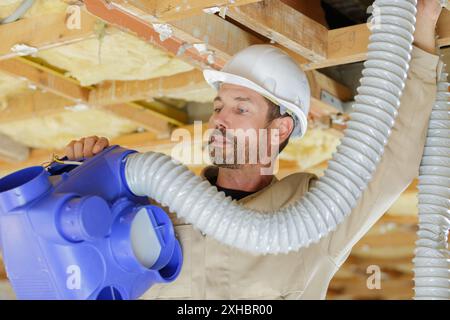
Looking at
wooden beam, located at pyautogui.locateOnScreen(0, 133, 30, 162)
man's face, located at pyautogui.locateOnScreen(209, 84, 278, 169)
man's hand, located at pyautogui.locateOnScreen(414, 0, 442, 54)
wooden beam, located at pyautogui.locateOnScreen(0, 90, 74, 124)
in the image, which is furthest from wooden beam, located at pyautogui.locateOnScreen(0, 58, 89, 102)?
man's hand, located at pyautogui.locateOnScreen(414, 0, 442, 54)

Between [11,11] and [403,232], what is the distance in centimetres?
279

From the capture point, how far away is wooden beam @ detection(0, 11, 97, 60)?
2.82 metres

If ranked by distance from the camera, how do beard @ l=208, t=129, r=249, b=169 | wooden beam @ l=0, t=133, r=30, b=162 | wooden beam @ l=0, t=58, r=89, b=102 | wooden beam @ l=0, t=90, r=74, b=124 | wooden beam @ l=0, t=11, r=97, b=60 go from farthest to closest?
wooden beam @ l=0, t=133, r=30, b=162, wooden beam @ l=0, t=90, r=74, b=124, wooden beam @ l=0, t=58, r=89, b=102, wooden beam @ l=0, t=11, r=97, b=60, beard @ l=208, t=129, r=249, b=169

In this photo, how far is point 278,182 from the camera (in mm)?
2588

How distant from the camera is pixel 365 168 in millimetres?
2096

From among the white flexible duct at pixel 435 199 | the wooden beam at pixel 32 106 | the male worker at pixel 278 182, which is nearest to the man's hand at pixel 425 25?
the male worker at pixel 278 182

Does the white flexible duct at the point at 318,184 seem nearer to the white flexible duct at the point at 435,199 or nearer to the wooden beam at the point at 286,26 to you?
the white flexible duct at the point at 435,199

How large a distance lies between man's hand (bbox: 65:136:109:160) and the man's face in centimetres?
35

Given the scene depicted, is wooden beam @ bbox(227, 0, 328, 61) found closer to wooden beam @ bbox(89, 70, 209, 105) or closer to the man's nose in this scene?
the man's nose

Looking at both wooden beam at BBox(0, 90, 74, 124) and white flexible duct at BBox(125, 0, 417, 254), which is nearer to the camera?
white flexible duct at BBox(125, 0, 417, 254)

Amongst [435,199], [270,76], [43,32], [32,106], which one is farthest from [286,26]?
[32,106]

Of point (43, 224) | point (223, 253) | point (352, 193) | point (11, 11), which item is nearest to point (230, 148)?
point (223, 253)

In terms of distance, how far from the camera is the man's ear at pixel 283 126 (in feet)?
8.78

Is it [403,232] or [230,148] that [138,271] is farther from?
[403,232]
